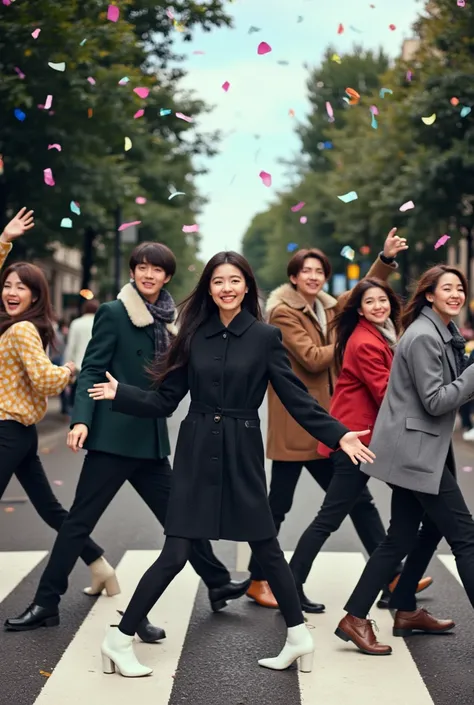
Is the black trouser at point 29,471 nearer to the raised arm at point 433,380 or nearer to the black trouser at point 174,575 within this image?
the black trouser at point 174,575

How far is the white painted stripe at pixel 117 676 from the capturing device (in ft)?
14.8

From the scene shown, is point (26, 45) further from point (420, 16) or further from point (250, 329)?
point (420, 16)

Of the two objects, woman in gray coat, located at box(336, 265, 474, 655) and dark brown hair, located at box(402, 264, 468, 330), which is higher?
dark brown hair, located at box(402, 264, 468, 330)

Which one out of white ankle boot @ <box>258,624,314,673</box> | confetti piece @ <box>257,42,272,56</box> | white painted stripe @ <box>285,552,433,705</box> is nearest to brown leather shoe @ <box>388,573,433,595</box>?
white painted stripe @ <box>285,552,433,705</box>

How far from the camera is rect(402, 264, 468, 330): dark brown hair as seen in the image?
17.4 feet

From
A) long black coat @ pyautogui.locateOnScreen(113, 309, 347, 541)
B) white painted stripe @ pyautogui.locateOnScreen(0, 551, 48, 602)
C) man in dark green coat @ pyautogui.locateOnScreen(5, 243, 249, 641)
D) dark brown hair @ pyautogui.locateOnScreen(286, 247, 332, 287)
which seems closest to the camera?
long black coat @ pyautogui.locateOnScreen(113, 309, 347, 541)

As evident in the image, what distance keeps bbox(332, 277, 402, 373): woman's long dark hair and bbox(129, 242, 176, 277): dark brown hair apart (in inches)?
38.8

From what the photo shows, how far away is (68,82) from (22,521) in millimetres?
8620

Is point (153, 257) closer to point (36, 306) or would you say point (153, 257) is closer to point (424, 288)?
point (36, 306)

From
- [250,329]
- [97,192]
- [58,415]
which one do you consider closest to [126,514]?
[250,329]

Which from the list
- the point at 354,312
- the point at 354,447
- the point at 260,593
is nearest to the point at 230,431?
the point at 354,447

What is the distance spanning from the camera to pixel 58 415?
20688 mm

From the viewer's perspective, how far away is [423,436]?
511cm

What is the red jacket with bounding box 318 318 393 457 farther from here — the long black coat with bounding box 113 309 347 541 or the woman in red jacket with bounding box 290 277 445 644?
the long black coat with bounding box 113 309 347 541
